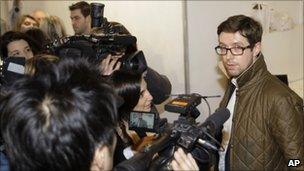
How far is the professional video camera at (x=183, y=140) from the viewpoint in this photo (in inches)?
34.4

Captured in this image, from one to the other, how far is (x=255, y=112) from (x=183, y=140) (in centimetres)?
94

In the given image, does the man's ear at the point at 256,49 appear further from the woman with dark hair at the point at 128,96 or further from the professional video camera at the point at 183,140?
the professional video camera at the point at 183,140

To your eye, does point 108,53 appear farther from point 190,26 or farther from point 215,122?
point 190,26

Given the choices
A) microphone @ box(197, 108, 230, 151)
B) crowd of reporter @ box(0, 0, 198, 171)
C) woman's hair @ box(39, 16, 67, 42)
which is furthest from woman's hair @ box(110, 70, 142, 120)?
woman's hair @ box(39, 16, 67, 42)

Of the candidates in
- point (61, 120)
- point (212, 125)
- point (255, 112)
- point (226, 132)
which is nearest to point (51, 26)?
point (226, 132)

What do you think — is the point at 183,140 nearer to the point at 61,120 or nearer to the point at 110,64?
the point at 61,120

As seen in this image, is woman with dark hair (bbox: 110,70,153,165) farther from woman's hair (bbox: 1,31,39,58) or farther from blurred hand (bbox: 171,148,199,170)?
woman's hair (bbox: 1,31,39,58)

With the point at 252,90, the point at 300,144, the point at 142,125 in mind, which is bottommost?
the point at 300,144

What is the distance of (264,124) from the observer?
1765 millimetres

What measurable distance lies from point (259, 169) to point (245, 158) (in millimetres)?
82

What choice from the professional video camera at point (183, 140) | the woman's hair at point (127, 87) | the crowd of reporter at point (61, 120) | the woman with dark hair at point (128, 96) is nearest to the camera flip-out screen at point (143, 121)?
the professional video camera at point (183, 140)

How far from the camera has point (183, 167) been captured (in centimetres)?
87

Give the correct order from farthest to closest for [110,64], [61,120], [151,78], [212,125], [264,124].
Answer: [151,78] < [264,124] < [110,64] < [212,125] < [61,120]

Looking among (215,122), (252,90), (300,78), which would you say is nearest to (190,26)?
(300,78)
